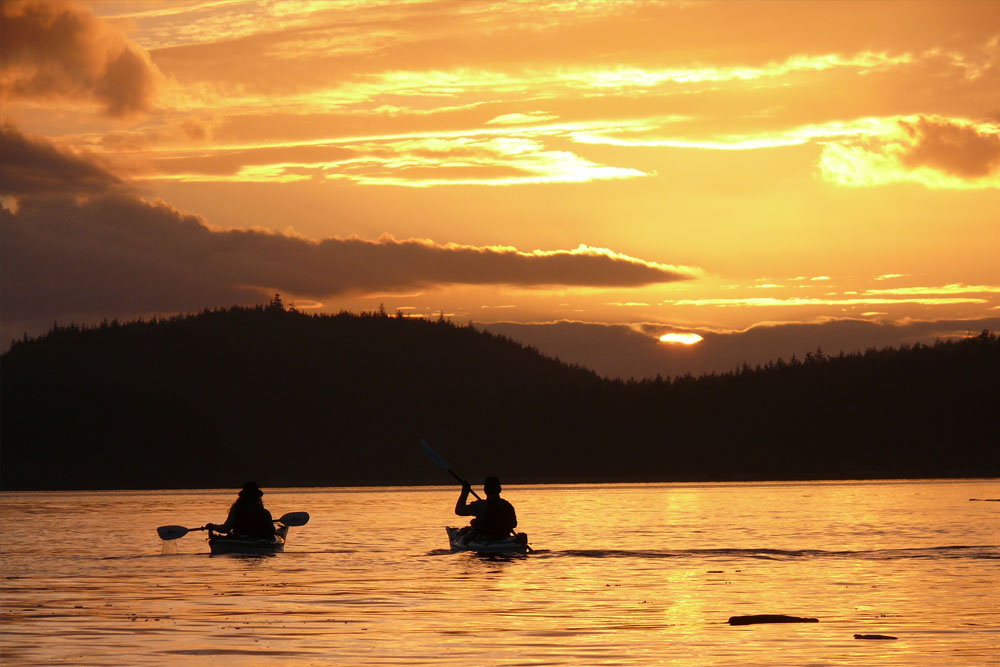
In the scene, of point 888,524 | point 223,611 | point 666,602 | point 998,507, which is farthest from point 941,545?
point 998,507

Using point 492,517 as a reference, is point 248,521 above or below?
above

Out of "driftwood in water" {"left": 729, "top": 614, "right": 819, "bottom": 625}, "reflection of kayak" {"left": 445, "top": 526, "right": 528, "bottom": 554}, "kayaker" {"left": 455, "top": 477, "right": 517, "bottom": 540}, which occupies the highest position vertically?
"kayaker" {"left": 455, "top": 477, "right": 517, "bottom": 540}

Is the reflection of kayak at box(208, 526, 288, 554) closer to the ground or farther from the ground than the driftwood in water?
farther from the ground

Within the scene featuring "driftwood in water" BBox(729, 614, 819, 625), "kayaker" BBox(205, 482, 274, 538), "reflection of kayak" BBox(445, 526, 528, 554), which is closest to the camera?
"driftwood in water" BBox(729, 614, 819, 625)

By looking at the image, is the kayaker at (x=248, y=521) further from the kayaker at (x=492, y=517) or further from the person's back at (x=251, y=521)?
the kayaker at (x=492, y=517)

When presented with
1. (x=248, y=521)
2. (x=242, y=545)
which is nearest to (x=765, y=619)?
(x=242, y=545)

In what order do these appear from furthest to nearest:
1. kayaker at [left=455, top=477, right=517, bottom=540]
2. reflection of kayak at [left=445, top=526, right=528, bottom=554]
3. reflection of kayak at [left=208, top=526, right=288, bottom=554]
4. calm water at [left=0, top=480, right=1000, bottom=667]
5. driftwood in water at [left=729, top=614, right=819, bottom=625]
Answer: reflection of kayak at [left=208, top=526, right=288, bottom=554] → kayaker at [left=455, top=477, right=517, bottom=540] → reflection of kayak at [left=445, top=526, right=528, bottom=554] → driftwood in water at [left=729, top=614, right=819, bottom=625] → calm water at [left=0, top=480, right=1000, bottom=667]

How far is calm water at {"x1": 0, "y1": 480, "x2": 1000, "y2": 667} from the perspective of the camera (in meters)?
21.2

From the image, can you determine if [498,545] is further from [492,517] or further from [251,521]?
[251,521]

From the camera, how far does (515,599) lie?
2939 centimetres

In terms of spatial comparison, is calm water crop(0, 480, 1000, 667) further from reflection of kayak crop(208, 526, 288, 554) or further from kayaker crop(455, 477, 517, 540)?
kayaker crop(455, 477, 517, 540)

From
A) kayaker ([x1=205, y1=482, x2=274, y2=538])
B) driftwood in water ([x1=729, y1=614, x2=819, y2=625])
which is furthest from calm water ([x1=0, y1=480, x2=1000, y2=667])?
kayaker ([x1=205, y1=482, x2=274, y2=538])

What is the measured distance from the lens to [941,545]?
45.5m

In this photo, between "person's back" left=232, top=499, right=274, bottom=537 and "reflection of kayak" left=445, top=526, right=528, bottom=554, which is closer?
"reflection of kayak" left=445, top=526, right=528, bottom=554
